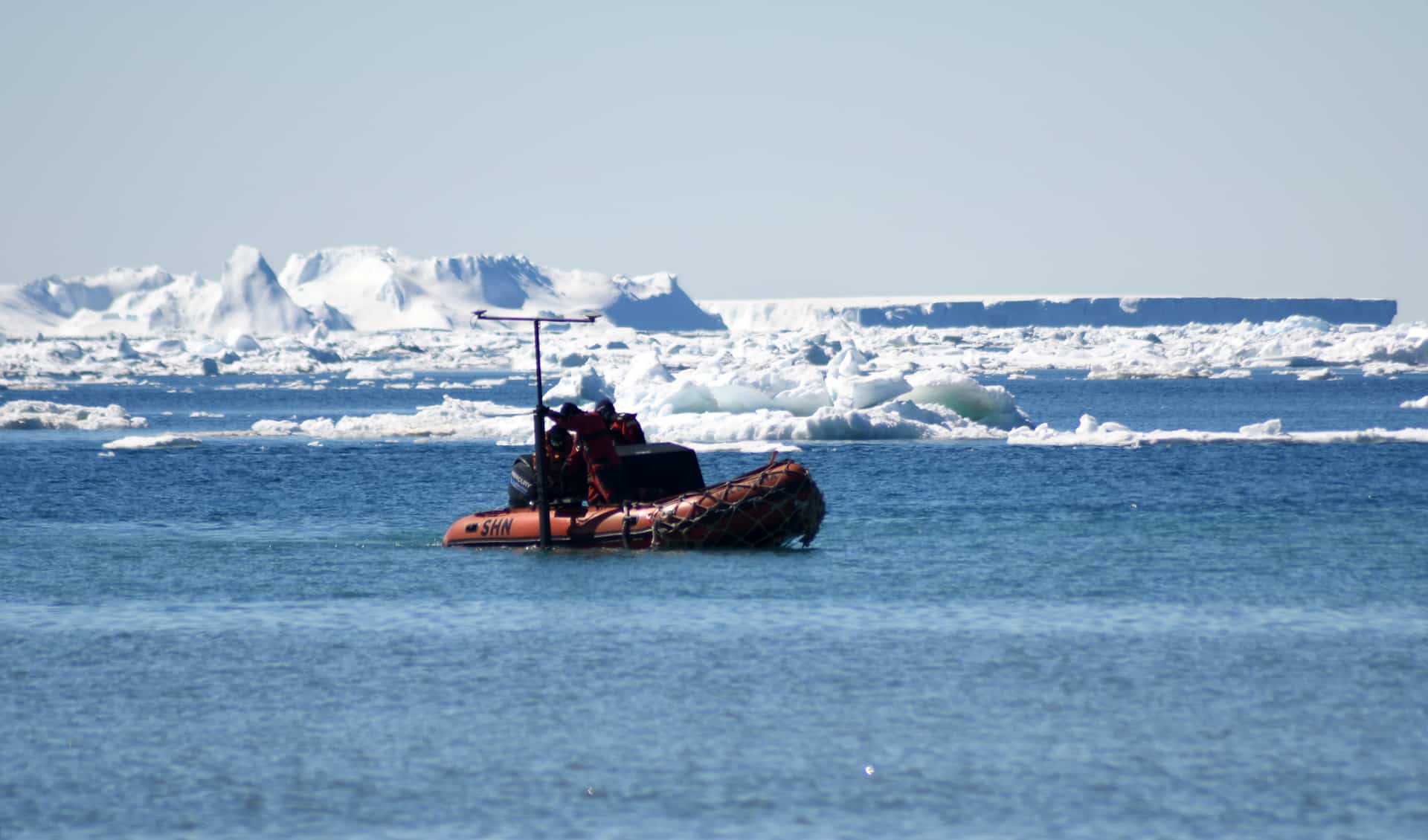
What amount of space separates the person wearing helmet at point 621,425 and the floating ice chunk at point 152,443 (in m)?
20.8

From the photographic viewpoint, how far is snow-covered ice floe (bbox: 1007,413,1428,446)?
38.1 metres

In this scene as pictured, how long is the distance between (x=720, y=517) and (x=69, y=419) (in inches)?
1459

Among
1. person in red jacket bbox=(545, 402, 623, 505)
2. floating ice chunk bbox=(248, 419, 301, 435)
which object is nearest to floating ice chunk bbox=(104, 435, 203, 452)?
floating ice chunk bbox=(248, 419, 301, 435)

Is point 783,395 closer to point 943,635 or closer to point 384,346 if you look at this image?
point 943,635

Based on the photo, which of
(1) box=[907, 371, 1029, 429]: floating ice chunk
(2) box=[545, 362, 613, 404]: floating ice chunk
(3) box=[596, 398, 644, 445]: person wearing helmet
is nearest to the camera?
(3) box=[596, 398, 644, 445]: person wearing helmet

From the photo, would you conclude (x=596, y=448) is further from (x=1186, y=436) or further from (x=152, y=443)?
(x=152, y=443)

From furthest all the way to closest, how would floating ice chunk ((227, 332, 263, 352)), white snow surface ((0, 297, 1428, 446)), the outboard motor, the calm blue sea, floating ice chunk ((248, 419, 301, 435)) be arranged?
floating ice chunk ((227, 332, 263, 352)) → floating ice chunk ((248, 419, 301, 435)) → white snow surface ((0, 297, 1428, 446)) → the outboard motor → the calm blue sea

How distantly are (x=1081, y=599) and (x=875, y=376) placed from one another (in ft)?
→ 92.0

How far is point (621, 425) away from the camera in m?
23.5

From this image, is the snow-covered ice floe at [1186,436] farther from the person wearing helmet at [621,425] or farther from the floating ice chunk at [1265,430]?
the person wearing helmet at [621,425]

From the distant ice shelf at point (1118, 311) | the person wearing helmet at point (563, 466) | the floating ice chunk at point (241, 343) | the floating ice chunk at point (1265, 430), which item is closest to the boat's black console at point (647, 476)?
the person wearing helmet at point (563, 466)

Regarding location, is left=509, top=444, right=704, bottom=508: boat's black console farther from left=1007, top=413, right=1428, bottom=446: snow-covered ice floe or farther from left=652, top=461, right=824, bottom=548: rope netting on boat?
left=1007, top=413, right=1428, bottom=446: snow-covered ice floe

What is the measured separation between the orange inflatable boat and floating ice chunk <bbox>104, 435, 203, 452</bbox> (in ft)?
70.7

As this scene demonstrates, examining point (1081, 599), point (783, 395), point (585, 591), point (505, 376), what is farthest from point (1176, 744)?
point (505, 376)
